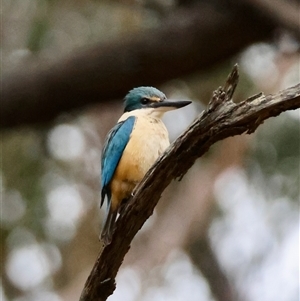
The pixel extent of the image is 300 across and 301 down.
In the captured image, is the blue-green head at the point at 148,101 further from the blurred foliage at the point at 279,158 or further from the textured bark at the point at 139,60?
the blurred foliage at the point at 279,158

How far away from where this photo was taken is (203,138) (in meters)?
1.64

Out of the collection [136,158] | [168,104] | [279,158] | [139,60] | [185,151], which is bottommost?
[185,151]

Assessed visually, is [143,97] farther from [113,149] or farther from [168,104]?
[113,149]

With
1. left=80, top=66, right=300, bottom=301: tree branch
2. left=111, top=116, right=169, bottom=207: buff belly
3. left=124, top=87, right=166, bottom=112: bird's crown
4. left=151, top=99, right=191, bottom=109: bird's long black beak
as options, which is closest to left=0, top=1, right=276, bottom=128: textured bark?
left=124, top=87, right=166, bottom=112: bird's crown

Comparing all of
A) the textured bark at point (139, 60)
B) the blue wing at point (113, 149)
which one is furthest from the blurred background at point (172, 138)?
the blue wing at point (113, 149)

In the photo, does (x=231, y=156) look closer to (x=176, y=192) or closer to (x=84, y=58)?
(x=176, y=192)

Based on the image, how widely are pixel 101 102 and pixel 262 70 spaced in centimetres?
89

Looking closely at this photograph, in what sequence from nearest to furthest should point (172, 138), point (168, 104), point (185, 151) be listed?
point (185, 151) < point (168, 104) < point (172, 138)

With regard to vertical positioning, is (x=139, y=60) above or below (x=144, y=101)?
above

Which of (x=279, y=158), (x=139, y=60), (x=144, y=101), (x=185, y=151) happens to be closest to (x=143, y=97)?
(x=144, y=101)

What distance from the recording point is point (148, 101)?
85.6 inches

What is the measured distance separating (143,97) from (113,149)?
23cm

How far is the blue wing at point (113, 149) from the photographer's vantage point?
6.51 feet

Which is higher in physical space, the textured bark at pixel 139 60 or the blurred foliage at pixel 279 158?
the textured bark at pixel 139 60
